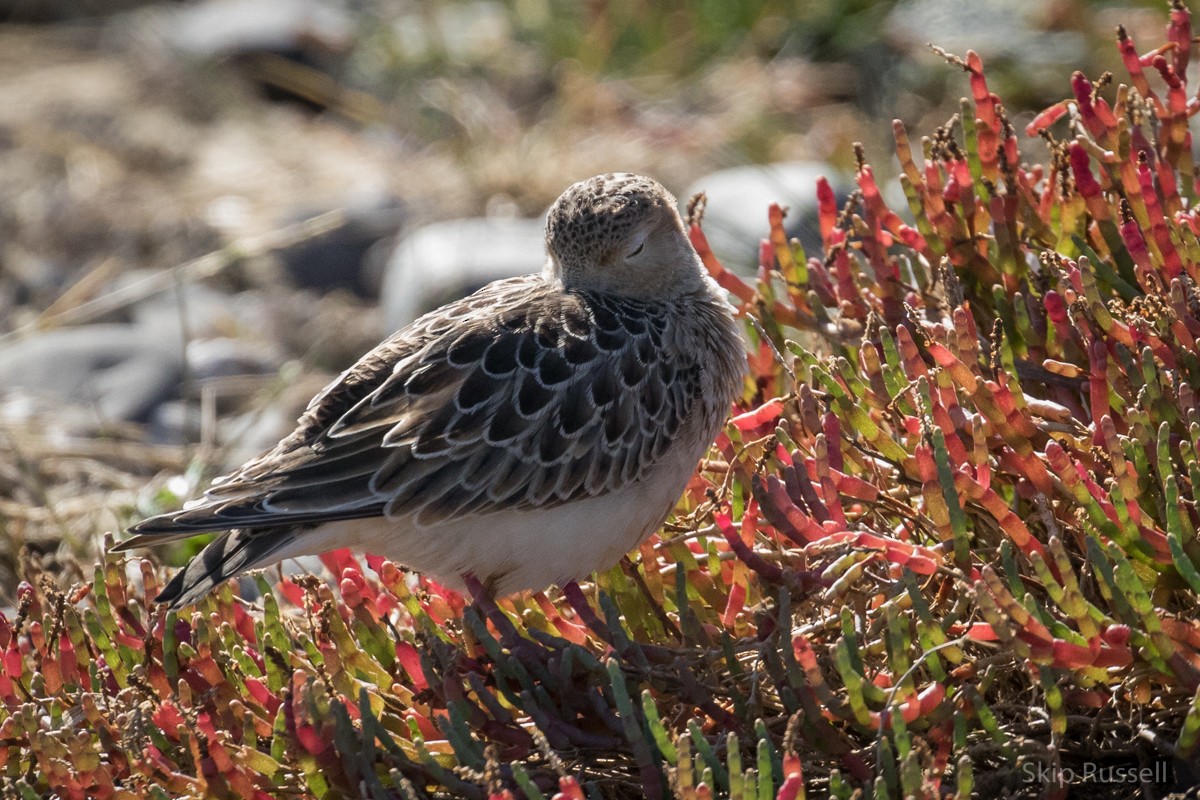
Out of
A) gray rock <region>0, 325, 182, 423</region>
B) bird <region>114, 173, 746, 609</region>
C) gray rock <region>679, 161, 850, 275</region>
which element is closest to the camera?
bird <region>114, 173, 746, 609</region>

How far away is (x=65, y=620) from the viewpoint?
428 centimetres

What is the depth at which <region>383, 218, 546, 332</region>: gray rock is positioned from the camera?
297 inches

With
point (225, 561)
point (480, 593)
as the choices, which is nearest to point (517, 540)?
point (480, 593)

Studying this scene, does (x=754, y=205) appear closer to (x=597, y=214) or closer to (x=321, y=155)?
(x=597, y=214)

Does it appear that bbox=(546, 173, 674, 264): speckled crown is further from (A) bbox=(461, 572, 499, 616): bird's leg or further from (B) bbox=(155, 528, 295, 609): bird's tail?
(B) bbox=(155, 528, 295, 609): bird's tail

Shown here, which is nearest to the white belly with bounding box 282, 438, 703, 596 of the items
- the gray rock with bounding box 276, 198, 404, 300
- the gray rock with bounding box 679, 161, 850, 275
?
the gray rock with bounding box 679, 161, 850, 275

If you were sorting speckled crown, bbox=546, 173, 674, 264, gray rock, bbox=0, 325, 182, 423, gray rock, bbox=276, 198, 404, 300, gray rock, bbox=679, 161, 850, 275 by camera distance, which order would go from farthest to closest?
gray rock, bbox=276, 198, 404, 300 → gray rock, bbox=0, 325, 182, 423 → gray rock, bbox=679, 161, 850, 275 → speckled crown, bbox=546, 173, 674, 264

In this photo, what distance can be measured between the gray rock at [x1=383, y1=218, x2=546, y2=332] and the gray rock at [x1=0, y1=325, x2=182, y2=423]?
123 cm

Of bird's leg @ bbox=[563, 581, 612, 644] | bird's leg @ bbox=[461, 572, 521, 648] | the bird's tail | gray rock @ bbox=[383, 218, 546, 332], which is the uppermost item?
gray rock @ bbox=[383, 218, 546, 332]

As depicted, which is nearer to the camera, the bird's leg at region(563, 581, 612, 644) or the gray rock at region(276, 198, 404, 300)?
the bird's leg at region(563, 581, 612, 644)

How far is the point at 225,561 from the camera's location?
4180 millimetres

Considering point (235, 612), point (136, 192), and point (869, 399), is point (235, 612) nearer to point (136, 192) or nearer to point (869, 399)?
point (869, 399)

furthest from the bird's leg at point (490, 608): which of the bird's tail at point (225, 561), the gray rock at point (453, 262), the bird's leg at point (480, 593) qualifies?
the gray rock at point (453, 262)

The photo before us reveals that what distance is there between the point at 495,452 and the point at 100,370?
13.2 feet
